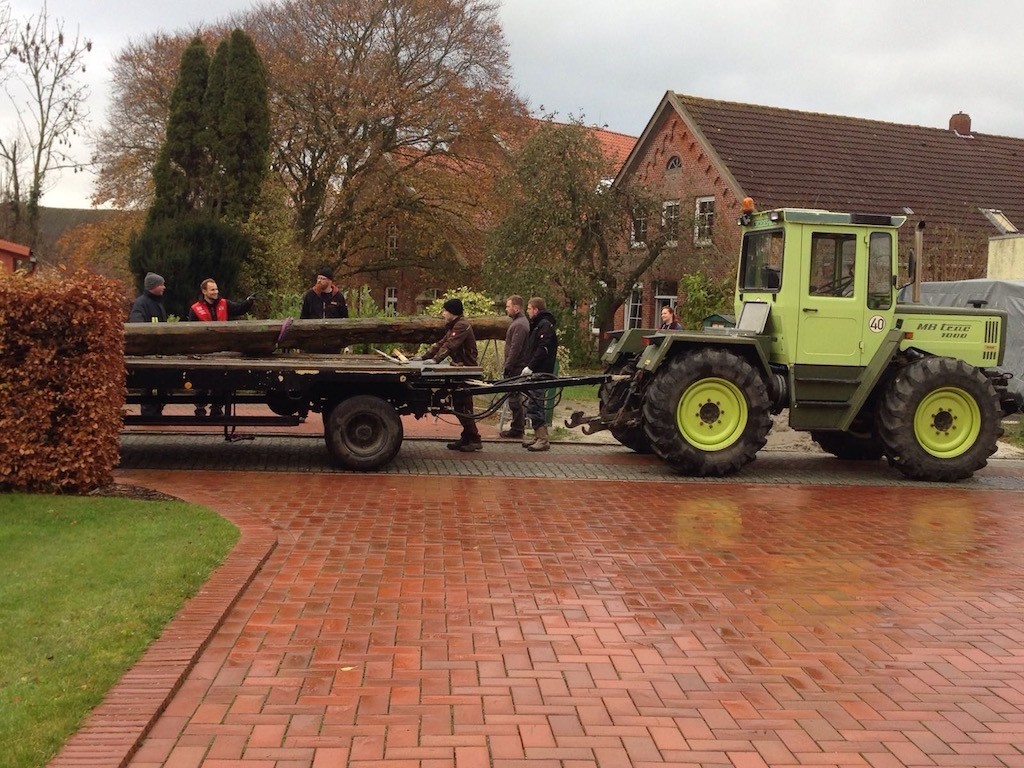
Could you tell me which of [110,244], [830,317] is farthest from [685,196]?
[110,244]

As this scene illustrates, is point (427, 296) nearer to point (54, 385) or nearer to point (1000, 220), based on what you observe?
point (1000, 220)

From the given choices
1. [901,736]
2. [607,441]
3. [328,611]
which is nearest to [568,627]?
[328,611]

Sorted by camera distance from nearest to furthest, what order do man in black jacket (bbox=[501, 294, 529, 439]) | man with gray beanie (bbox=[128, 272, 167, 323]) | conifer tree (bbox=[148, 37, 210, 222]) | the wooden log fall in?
the wooden log, man with gray beanie (bbox=[128, 272, 167, 323]), man in black jacket (bbox=[501, 294, 529, 439]), conifer tree (bbox=[148, 37, 210, 222])

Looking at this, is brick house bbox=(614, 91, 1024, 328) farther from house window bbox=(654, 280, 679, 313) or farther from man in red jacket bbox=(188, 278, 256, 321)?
man in red jacket bbox=(188, 278, 256, 321)

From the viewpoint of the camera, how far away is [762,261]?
11.2m

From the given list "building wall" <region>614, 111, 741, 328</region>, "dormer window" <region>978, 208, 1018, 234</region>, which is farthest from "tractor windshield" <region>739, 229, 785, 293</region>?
"dormer window" <region>978, 208, 1018, 234</region>

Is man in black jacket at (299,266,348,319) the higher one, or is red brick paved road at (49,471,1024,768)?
man in black jacket at (299,266,348,319)

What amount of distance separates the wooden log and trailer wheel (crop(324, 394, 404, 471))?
111cm

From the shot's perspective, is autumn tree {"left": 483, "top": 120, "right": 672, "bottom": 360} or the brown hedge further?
autumn tree {"left": 483, "top": 120, "right": 672, "bottom": 360}

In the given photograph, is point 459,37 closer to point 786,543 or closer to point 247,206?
point 247,206

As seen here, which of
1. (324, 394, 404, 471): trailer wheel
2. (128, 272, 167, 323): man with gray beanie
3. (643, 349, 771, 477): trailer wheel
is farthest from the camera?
(128, 272, 167, 323): man with gray beanie

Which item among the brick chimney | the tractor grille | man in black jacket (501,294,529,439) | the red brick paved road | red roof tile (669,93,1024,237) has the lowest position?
the red brick paved road

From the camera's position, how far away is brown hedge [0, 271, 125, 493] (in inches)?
315

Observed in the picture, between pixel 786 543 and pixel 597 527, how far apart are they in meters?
1.43
